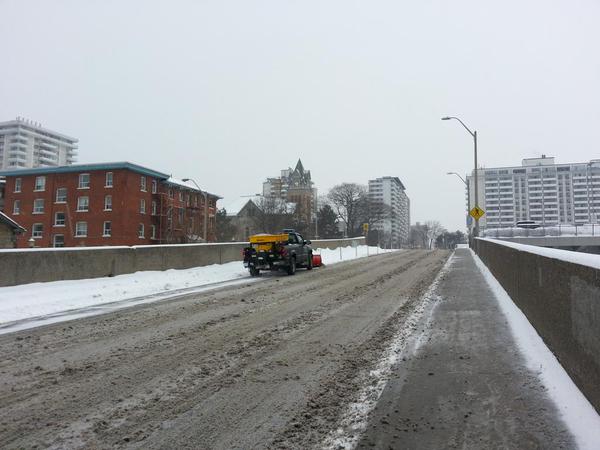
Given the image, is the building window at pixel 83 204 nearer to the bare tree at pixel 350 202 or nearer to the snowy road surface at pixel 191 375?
the snowy road surface at pixel 191 375

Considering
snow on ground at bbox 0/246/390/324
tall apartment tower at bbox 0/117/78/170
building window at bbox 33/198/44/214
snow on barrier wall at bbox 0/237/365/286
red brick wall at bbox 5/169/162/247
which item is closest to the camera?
snow on ground at bbox 0/246/390/324

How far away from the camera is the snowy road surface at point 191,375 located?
3.93m

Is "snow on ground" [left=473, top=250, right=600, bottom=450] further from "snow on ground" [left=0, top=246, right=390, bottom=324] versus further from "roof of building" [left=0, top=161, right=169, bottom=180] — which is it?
"roof of building" [left=0, top=161, right=169, bottom=180]

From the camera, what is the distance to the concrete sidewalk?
12.3 feet

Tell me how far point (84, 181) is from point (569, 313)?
61.6 meters

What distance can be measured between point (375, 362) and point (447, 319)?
11.8 ft

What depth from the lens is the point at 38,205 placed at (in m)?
60.1

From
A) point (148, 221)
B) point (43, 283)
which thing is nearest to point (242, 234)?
point (148, 221)

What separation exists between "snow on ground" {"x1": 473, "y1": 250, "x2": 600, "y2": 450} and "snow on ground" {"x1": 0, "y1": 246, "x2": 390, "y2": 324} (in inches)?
347

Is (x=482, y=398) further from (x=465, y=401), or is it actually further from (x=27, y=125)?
(x=27, y=125)

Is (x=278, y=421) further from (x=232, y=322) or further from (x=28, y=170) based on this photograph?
(x=28, y=170)

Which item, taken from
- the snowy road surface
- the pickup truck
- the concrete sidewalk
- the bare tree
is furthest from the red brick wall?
the concrete sidewalk

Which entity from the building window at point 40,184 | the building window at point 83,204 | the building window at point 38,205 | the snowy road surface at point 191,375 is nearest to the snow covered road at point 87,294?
the snowy road surface at point 191,375

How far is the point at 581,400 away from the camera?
447cm
